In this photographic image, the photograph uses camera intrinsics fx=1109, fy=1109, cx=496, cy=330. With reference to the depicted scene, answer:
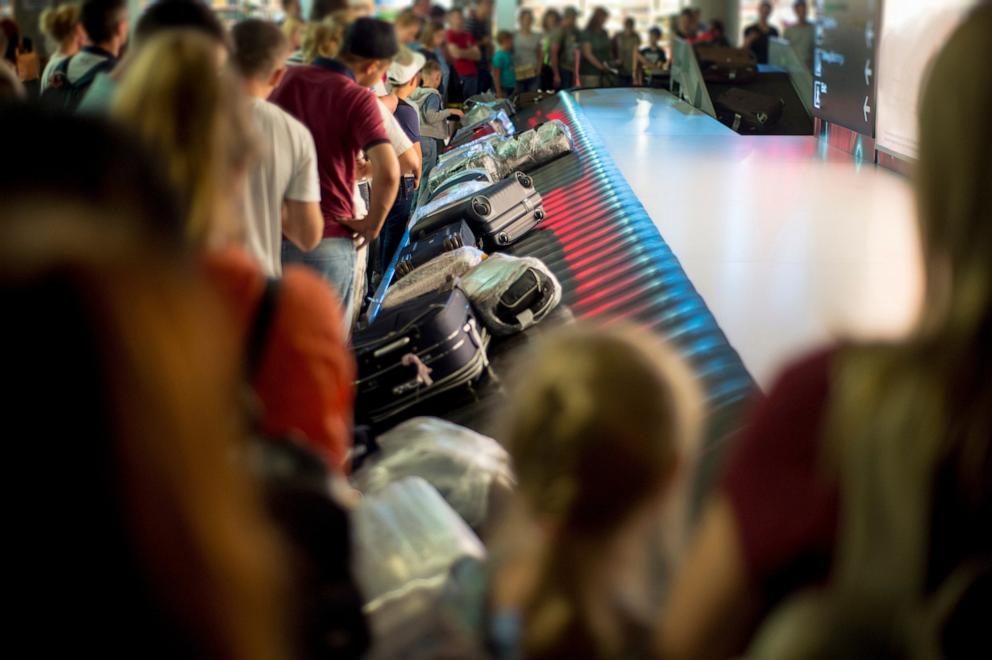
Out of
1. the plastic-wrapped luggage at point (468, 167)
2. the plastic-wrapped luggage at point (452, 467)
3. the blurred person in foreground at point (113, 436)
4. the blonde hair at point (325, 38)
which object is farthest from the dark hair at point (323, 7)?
the blurred person in foreground at point (113, 436)

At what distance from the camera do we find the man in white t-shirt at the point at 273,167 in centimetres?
269

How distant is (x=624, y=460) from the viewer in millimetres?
1061

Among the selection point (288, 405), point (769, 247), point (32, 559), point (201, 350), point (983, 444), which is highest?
point (201, 350)

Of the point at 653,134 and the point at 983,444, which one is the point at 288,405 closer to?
the point at 983,444

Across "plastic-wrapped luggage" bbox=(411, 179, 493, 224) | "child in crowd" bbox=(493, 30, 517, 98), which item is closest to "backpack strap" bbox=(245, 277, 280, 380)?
"plastic-wrapped luggage" bbox=(411, 179, 493, 224)

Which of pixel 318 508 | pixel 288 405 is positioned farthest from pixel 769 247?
pixel 318 508

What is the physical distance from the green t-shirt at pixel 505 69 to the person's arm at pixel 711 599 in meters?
12.4

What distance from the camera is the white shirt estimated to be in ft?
8.63

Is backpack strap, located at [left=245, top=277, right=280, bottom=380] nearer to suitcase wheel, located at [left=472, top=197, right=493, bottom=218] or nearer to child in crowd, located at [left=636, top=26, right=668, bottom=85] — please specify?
suitcase wheel, located at [left=472, top=197, right=493, bottom=218]

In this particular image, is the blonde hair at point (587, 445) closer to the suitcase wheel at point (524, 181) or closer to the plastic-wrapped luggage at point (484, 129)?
the suitcase wheel at point (524, 181)

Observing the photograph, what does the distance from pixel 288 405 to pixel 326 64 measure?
2.54 meters

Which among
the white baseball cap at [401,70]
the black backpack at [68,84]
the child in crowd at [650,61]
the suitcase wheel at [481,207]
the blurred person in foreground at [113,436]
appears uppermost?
the blurred person in foreground at [113,436]

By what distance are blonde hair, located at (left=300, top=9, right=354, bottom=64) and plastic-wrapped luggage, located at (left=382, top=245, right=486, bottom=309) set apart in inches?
42.7

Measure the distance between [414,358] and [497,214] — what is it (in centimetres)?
232
